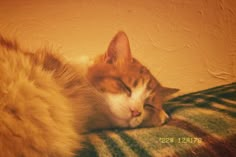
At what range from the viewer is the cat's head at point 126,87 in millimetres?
1123

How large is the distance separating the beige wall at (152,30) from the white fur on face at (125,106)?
144mm

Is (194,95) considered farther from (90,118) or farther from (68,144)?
(68,144)

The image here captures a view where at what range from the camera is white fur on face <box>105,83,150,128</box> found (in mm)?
1118

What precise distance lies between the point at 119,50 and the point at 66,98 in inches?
10.9

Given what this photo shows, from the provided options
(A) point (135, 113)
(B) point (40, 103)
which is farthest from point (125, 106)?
(B) point (40, 103)

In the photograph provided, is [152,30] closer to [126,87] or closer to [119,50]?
[119,50]

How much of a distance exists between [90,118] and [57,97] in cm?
14

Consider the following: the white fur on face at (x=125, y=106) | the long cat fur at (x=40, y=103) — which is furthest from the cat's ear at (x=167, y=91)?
the long cat fur at (x=40, y=103)

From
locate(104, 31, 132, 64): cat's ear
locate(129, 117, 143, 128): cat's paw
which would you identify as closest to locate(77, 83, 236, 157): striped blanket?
locate(129, 117, 143, 128): cat's paw

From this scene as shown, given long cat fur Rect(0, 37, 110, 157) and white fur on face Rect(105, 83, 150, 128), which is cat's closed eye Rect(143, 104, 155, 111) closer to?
white fur on face Rect(105, 83, 150, 128)

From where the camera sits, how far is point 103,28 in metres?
1.20

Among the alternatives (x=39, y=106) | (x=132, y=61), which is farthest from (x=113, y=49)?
(x=39, y=106)

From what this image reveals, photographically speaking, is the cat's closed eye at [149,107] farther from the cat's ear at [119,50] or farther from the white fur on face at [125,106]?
the cat's ear at [119,50]

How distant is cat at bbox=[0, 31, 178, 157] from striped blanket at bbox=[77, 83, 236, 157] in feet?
0.13
